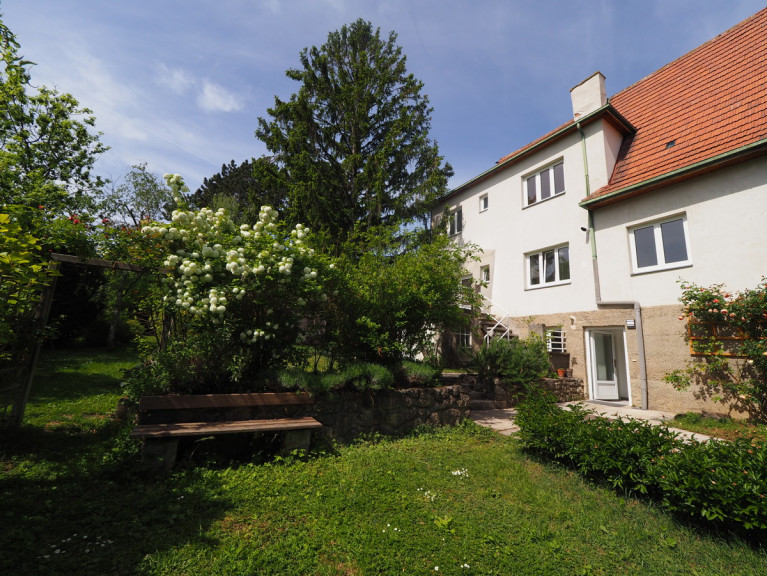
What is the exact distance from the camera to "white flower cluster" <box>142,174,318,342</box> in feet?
15.4

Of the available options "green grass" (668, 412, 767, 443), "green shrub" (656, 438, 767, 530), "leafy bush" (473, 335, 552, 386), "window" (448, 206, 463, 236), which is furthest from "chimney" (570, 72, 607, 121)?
"green shrub" (656, 438, 767, 530)

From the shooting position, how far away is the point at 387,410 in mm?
5852

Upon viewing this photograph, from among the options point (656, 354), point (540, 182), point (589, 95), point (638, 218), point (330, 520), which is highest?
point (589, 95)

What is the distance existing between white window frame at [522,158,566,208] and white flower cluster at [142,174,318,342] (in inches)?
375

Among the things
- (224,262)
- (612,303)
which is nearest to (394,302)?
(224,262)

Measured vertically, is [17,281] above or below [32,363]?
above

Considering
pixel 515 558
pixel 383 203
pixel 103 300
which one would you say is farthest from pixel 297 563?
pixel 103 300

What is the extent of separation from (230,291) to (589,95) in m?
12.9

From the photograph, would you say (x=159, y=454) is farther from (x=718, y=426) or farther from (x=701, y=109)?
(x=701, y=109)

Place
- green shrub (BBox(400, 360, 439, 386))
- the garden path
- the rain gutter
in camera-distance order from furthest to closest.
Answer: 1. the rain gutter
2. the garden path
3. green shrub (BBox(400, 360, 439, 386))

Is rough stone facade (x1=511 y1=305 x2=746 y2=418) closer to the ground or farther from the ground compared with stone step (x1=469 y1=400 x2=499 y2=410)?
farther from the ground

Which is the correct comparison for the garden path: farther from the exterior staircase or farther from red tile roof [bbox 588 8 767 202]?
red tile roof [bbox 588 8 767 202]

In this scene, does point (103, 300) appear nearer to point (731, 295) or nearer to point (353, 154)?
point (353, 154)

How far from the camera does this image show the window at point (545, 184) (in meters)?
11.7
